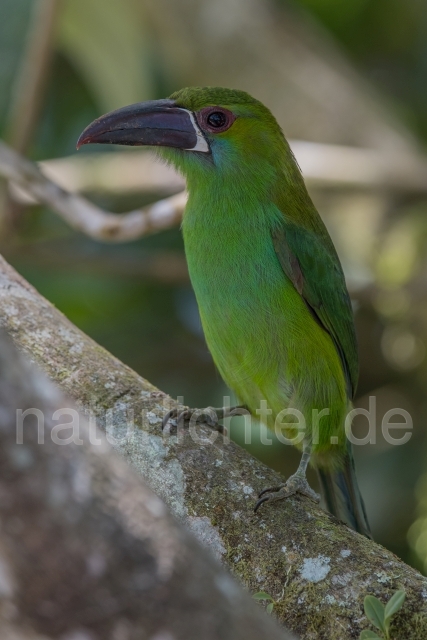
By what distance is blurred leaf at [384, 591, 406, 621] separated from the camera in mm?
1736

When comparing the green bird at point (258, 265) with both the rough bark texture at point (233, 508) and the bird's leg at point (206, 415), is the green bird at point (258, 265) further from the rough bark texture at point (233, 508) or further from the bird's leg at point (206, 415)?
the rough bark texture at point (233, 508)

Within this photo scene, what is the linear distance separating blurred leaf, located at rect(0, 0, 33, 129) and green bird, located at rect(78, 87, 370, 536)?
2.61m

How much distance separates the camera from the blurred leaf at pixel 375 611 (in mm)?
1754

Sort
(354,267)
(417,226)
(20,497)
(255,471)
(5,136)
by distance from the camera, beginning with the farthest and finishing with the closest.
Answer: (5,136)
(417,226)
(354,267)
(255,471)
(20,497)

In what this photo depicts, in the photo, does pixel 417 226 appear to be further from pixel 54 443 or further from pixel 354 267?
pixel 54 443

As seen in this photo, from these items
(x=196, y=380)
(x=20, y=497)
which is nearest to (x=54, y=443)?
(x=20, y=497)

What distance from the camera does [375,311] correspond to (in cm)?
450

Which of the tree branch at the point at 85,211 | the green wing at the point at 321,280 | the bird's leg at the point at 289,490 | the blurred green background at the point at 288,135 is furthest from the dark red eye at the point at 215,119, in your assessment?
the blurred green background at the point at 288,135

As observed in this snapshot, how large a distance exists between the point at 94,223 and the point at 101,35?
1.94m

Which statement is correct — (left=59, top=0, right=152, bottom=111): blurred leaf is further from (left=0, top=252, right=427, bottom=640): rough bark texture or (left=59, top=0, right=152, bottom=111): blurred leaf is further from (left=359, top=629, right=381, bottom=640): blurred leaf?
(left=359, top=629, right=381, bottom=640): blurred leaf

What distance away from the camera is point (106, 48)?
4.79 meters

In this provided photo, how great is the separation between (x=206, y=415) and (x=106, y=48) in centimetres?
293

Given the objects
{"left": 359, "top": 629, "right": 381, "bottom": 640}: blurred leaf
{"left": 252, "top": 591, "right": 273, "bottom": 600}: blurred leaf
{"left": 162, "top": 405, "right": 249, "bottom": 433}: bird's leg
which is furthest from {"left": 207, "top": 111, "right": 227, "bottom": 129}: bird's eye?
{"left": 359, "top": 629, "right": 381, "bottom": 640}: blurred leaf

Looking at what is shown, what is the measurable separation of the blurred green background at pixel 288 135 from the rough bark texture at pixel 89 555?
2525 mm
